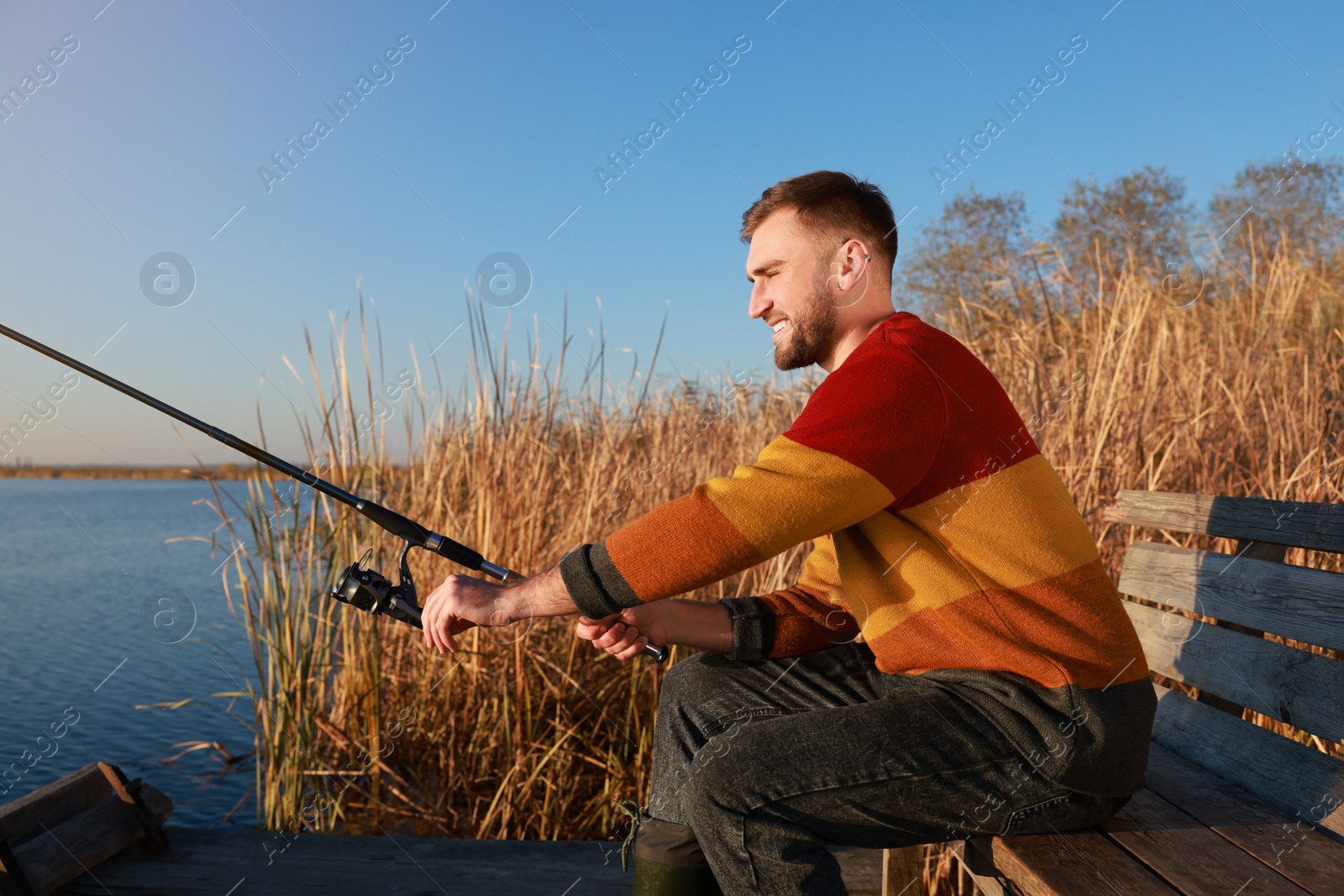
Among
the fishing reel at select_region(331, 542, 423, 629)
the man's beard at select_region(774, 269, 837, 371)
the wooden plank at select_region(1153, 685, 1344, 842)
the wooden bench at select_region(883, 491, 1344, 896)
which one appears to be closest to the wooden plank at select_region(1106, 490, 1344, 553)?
the wooden bench at select_region(883, 491, 1344, 896)

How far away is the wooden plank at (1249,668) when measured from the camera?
1630 millimetres

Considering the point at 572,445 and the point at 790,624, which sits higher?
the point at 572,445

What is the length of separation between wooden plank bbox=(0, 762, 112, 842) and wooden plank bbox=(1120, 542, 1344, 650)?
2.62 meters

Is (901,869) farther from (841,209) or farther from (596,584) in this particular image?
(841,209)

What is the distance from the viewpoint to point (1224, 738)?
1.85m

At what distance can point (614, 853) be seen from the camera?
2.51 m

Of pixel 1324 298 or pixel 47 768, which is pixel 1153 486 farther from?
pixel 47 768

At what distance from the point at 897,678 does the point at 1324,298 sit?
13.4 feet

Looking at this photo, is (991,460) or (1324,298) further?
(1324,298)

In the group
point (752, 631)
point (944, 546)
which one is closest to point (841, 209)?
point (944, 546)

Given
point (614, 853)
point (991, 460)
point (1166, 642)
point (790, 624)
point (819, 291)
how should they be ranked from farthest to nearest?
1. point (614, 853)
2. point (1166, 642)
3. point (790, 624)
4. point (819, 291)
5. point (991, 460)

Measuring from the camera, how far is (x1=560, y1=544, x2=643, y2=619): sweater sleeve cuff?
4.53ft

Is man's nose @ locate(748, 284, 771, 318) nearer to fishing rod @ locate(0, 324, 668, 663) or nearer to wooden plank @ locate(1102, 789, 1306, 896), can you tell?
fishing rod @ locate(0, 324, 668, 663)

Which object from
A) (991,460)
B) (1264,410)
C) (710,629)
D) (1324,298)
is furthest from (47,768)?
(1324,298)
